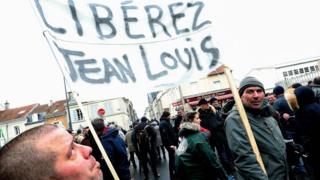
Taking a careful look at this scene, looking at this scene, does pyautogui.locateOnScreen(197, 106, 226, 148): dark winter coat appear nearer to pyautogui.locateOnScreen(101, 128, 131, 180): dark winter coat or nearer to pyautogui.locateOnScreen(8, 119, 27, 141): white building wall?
pyautogui.locateOnScreen(101, 128, 131, 180): dark winter coat

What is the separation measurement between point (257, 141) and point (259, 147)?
6 centimetres

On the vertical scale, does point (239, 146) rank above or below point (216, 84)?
below

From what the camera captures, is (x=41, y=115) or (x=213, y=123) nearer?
(x=213, y=123)

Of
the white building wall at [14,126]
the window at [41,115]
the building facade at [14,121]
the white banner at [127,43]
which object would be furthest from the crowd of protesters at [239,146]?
the white building wall at [14,126]

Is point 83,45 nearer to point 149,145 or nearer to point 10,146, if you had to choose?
point 10,146

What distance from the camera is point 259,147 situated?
3.47 meters

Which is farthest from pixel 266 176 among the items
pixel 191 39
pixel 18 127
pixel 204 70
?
pixel 18 127

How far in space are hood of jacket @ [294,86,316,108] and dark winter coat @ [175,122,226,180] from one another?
159 centimetres

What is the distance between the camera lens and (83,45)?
3244mm

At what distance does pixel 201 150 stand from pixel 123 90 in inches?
73.2

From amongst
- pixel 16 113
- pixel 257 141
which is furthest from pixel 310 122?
pixel 16 113

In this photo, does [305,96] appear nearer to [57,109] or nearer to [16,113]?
[57,109]

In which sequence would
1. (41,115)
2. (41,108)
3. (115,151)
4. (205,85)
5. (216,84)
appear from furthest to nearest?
(41,108) < (41,115) < (216,84) < (205,85) < (115,151)

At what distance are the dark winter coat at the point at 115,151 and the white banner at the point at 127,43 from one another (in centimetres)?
269
